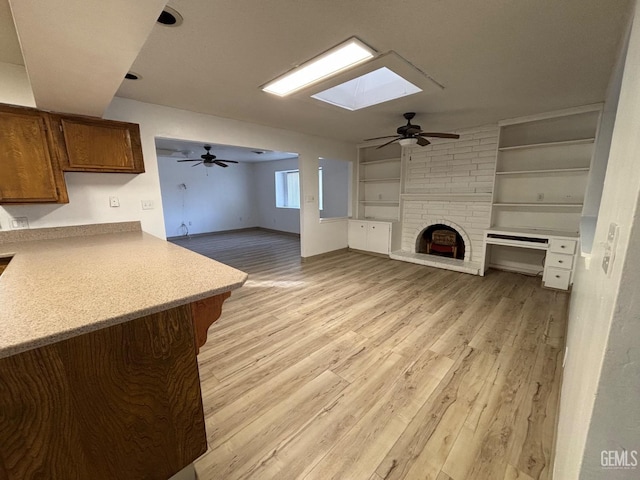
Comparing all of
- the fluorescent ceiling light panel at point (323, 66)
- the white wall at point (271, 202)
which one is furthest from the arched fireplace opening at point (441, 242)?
the white wall at point (271, 202)

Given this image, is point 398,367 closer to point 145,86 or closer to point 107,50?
point 107,50

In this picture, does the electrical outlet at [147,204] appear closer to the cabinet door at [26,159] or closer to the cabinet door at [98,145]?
the cabinet door at [98,145]

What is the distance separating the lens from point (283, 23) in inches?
62.9

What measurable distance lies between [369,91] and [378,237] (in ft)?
9.41

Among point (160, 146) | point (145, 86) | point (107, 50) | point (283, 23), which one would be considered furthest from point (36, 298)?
Answer: point (160, 146)

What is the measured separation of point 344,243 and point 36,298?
5069 millimetres

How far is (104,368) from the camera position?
3.14 ft

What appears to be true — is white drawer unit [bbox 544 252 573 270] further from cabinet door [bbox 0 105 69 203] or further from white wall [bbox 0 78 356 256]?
cabinet door [bbox 0 105 69 203]

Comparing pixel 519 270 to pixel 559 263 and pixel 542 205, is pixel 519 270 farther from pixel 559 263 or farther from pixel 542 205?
pixel 542 205

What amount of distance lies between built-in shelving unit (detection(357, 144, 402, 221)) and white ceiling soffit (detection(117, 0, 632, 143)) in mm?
2438

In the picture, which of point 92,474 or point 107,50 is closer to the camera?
point 92,474

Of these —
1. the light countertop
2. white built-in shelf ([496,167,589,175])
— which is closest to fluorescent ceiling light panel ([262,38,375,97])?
the light countertop

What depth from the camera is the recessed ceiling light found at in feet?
4.81

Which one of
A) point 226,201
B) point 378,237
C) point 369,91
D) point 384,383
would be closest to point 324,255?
point 378,237
